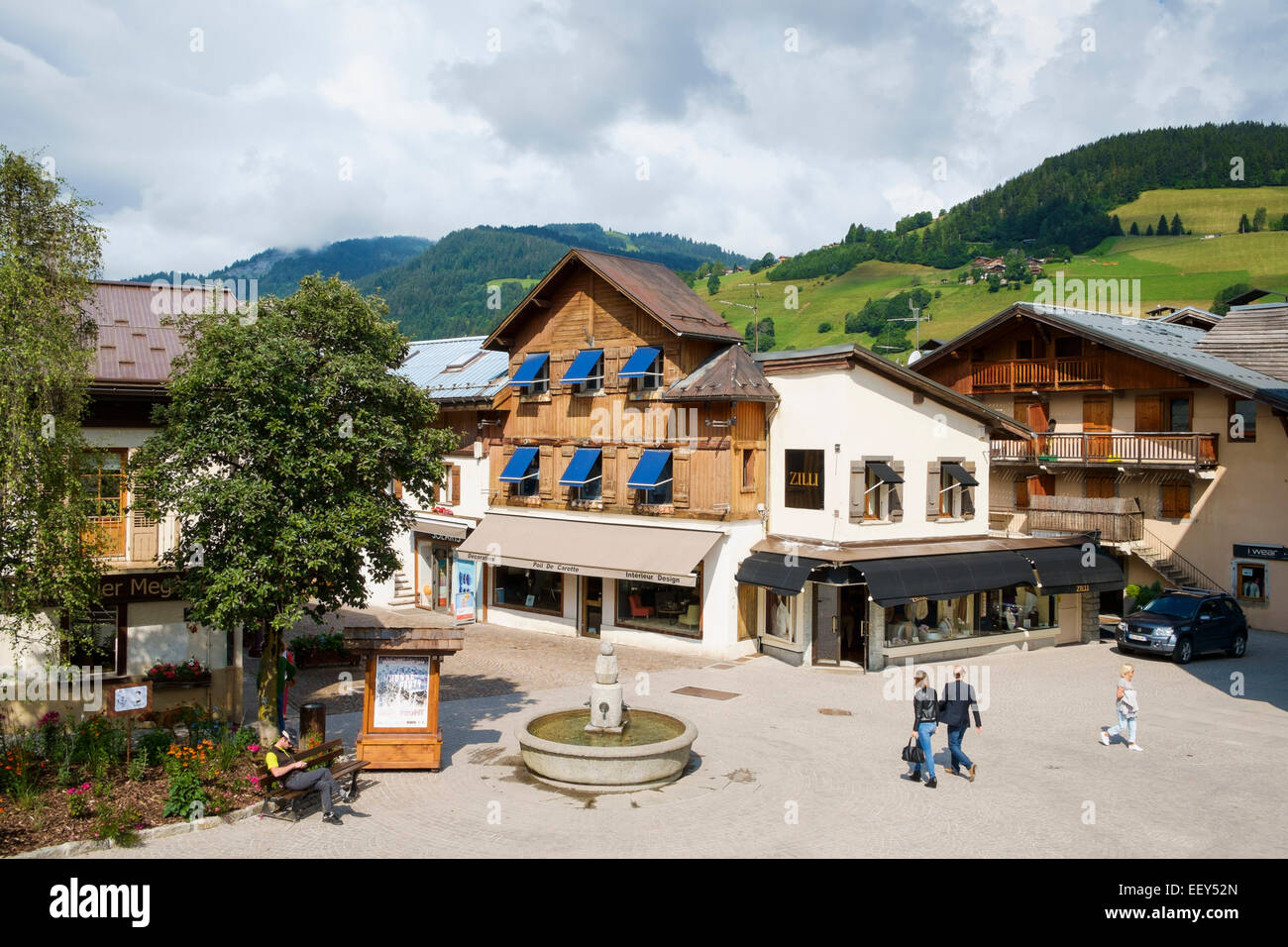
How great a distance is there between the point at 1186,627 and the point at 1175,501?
9.02m

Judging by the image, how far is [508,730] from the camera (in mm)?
20453

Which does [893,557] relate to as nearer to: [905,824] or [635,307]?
[635,307]

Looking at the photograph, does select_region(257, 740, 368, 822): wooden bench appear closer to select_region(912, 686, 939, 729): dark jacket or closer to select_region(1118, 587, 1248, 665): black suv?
select_region(912, 686, 939, 729): dark jacket

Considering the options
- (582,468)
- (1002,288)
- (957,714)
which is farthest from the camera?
(1002,288)

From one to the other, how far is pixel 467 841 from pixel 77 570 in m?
6.85

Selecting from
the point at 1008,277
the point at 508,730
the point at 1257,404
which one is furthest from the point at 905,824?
the point at 1008,277

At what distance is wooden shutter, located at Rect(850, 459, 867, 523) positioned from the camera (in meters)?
28.1

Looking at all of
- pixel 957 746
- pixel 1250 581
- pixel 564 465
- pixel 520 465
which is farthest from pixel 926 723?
pixel 1250 581

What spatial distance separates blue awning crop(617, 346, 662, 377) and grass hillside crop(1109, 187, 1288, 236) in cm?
10898

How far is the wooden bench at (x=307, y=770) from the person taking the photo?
47.6 feet

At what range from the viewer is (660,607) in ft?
101

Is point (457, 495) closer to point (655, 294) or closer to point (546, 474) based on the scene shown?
point (546, 474)

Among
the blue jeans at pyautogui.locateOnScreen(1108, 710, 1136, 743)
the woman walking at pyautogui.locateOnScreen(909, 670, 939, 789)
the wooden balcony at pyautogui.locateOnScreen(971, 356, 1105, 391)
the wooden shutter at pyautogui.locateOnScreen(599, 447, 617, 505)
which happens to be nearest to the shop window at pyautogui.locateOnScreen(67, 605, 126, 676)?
the woman walking at pyautogui.locateOnScreen(909, 670, 939, 789)
